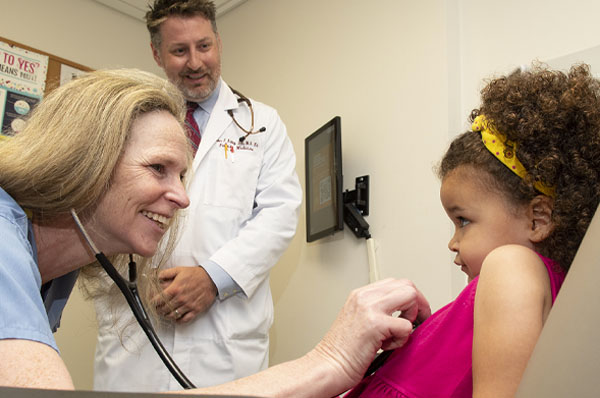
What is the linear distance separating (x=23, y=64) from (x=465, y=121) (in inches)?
83.4

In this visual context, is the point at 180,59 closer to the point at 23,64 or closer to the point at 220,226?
the point at 220,226

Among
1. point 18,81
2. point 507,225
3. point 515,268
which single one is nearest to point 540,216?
point 507,225

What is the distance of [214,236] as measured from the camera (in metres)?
1.76

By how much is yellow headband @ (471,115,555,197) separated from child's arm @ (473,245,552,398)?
20 centimetres

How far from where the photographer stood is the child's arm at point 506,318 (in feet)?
2.02

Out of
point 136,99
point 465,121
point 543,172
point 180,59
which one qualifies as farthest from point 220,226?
point 543,172

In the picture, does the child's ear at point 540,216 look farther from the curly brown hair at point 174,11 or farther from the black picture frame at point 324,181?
the curly brown hair at point 174,11

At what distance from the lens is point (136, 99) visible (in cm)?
104

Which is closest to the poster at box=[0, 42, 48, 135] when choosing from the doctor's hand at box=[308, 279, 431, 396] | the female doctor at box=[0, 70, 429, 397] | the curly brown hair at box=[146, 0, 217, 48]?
the curly brown hair at box=[146, 0, 217, 48]

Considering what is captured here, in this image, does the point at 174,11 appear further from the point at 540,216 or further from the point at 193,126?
the point at 540,216

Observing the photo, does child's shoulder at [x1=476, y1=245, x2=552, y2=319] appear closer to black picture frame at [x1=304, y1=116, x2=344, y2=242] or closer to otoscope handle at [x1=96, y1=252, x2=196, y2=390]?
otoscope handle at [x1=96, y1=252, x2=196, y2=390]

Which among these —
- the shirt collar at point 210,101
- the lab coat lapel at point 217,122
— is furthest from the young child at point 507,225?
the shirt collar at point 210,101

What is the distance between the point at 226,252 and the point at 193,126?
1.63 feet

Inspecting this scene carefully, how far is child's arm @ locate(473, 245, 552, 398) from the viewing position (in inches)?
24.2
